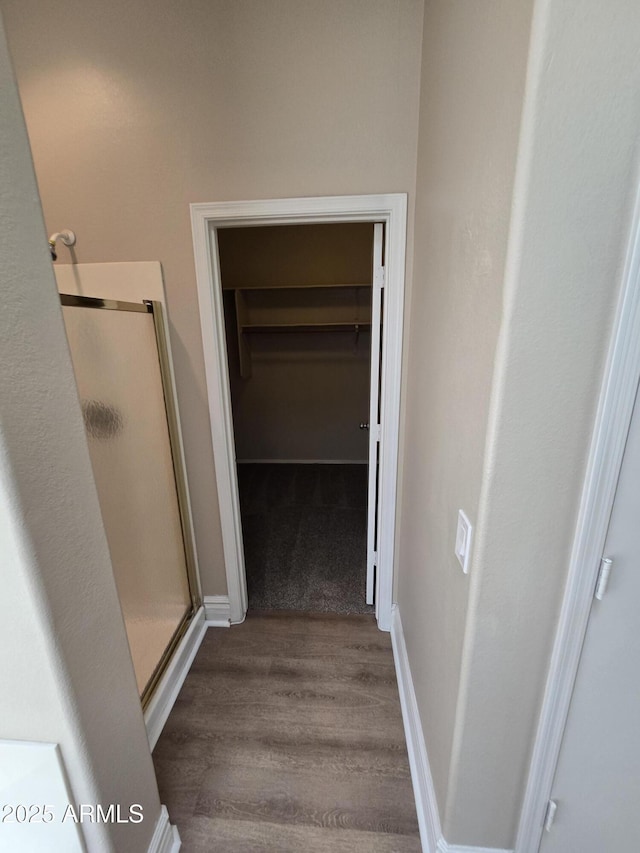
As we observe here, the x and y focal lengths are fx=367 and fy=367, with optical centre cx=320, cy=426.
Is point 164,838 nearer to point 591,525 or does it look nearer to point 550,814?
point 550,814

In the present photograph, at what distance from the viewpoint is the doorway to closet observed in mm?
2688

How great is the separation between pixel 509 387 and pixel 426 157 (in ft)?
3.56

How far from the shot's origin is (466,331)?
90 cm

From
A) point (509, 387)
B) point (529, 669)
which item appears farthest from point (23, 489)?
point (529, 669)

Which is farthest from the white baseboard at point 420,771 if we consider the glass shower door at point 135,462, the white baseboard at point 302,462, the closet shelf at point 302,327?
the closet shelf at point 302,327

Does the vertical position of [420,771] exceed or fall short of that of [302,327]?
it falls short

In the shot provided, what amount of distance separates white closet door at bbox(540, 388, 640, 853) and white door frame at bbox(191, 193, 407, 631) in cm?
103

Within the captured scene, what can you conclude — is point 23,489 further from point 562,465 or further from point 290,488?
point 290,488

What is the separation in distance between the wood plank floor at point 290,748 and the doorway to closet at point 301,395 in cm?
47

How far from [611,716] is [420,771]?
747 millimetres

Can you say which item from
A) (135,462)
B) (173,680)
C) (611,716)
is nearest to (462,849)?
(611,716)

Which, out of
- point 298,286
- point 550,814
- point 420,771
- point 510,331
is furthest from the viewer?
point 298,286

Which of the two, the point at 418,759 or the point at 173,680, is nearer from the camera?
the point at 418,759

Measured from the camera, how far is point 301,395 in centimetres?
423
